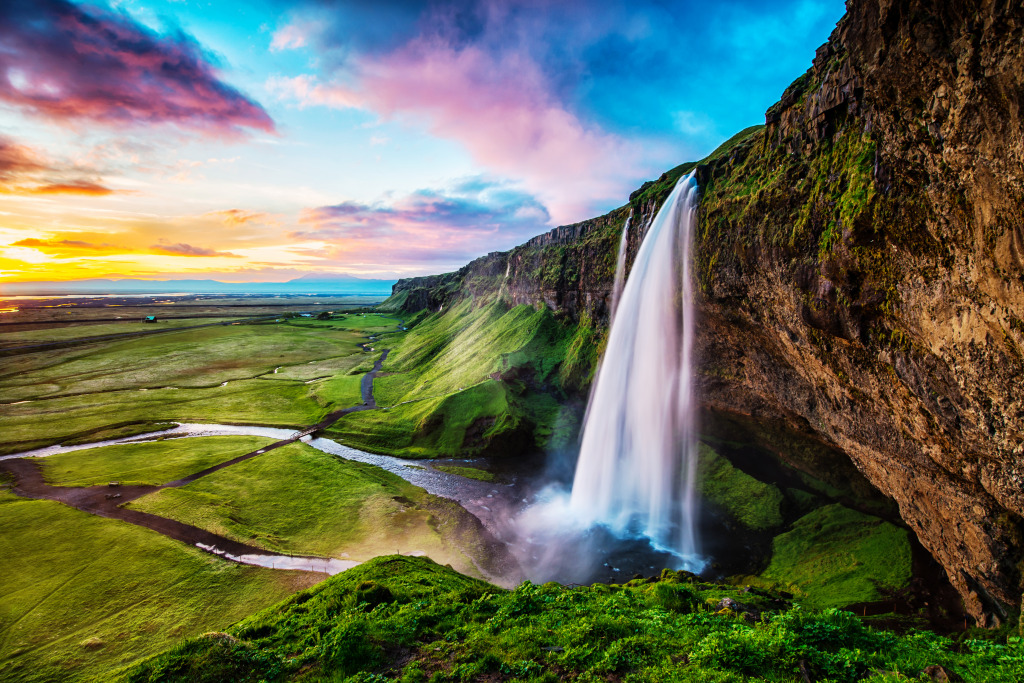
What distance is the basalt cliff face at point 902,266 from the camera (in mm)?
9555

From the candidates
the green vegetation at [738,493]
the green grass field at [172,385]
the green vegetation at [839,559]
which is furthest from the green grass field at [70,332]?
the green vegetation at [839,559]

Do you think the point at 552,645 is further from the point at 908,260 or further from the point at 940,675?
the point at 908,260

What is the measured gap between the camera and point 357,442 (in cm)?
4219

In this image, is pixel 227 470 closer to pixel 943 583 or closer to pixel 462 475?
pixel 462 475

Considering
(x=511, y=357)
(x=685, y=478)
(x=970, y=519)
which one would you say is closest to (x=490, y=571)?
(x=685, y=478)

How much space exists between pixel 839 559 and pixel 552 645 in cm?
2084

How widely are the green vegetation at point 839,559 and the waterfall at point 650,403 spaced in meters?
5.85

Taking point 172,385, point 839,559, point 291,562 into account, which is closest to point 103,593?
point 291,562

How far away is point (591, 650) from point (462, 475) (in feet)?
87.8

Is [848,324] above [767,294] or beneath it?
beneath

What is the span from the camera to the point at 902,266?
13703 millimetres

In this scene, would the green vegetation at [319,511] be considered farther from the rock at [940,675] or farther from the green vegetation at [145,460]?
the rock at [940,675]

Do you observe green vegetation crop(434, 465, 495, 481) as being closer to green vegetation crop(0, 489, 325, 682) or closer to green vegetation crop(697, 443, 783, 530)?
green vegetation crop(0, 489, 325, 682)

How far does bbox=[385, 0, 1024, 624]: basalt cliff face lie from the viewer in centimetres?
955
